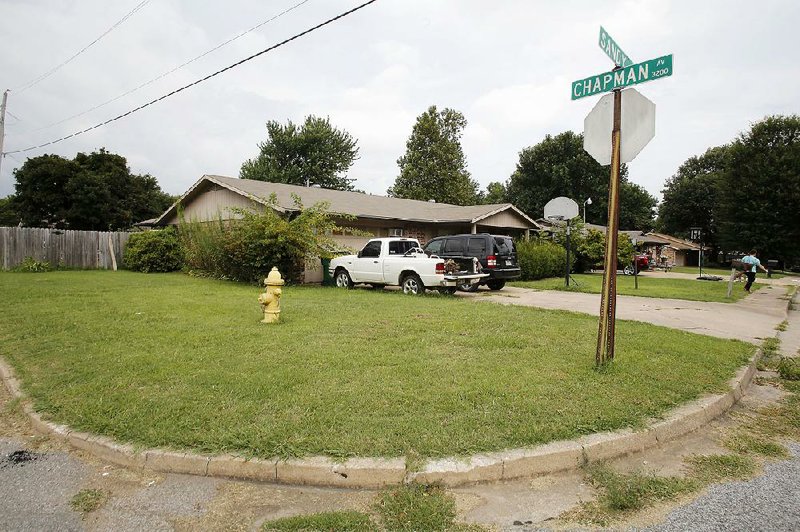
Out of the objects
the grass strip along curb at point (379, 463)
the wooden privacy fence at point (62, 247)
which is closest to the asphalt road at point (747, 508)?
the grass strip along curb at point (379, 463)

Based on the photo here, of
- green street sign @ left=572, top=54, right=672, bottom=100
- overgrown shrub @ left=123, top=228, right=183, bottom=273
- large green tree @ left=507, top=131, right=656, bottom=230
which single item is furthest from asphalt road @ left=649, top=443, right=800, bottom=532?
large green tree @ left=507, top=131, right=656, bottom=230

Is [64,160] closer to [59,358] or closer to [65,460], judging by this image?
[59,358]

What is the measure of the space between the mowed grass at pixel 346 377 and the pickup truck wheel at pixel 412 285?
445cm

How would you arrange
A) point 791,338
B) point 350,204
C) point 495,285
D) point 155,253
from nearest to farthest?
point 791,338 → point 495,285 → point 350,204 → point 155,253

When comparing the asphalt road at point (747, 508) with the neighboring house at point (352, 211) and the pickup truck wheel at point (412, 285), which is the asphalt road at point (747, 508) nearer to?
the pickup truck wheel at point (412, 285)

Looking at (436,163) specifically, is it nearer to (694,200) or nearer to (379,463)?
(694,200)

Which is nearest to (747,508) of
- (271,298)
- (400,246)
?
(271,298)

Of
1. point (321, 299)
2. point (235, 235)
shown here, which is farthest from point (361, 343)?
point (235, 235)

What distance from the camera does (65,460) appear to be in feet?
11.4

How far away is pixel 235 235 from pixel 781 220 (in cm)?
4798

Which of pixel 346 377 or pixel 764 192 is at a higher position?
pixel 764 192

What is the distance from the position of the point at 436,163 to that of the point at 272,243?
116 feet

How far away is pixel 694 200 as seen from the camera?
197 ft

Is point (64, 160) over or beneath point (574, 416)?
over
